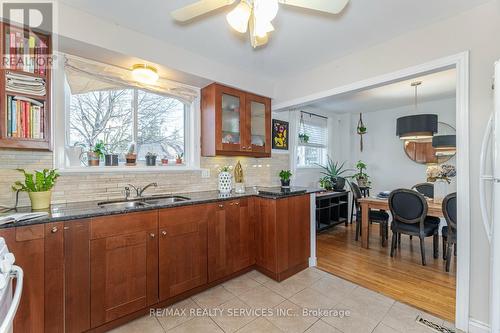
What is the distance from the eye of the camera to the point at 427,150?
434 centimetres

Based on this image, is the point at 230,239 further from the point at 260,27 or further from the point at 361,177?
the point at 361,177

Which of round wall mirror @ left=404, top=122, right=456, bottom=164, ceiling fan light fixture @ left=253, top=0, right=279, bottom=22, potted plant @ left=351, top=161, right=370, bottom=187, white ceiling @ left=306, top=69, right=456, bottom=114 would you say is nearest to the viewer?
ceiling fan light fixture @ left=253, top=0, right=279, bottom=22

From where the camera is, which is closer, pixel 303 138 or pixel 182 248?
pixel 182 248

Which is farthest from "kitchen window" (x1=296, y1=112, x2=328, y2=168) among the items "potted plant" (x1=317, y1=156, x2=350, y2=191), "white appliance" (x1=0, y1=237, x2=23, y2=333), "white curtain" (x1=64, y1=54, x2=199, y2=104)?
"white appliance" (x1=0, y1=237, x2=23, y2=333)

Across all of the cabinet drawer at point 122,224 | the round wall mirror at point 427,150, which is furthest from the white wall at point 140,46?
the round wall mirror at point 427,150

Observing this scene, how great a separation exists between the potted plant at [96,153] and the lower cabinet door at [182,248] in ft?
2.86

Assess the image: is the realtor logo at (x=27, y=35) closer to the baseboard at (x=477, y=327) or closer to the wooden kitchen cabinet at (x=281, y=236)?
the wooden kitchen cabinet at (x=281, y=236)

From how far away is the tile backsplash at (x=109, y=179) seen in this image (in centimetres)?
179

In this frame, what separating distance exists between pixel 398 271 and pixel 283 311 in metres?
1.61

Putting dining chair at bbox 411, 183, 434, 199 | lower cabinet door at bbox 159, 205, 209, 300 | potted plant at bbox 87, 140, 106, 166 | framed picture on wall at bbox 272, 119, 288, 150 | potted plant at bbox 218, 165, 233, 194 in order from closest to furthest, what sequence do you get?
lower cabinet door at bbox 159, 205, 209, 300 < potted plant at bbox 87, 140, 106, 166 < potted plant at bbox 218, 165, 233, 194 < framed picture on wall at bbox 272, 119, 288, 150 < dining chair at bbox 411, 183, 434, 199

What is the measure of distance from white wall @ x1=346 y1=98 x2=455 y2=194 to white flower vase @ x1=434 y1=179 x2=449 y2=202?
1.26 m

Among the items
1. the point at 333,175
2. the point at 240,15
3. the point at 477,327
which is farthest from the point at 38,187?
the point at 333,175

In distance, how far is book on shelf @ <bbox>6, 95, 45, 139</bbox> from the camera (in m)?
1.61

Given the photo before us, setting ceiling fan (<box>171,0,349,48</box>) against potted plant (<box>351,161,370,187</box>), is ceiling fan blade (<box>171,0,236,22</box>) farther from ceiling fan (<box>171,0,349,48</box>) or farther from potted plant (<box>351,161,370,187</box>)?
potted plant (<box>351,161,370,187</box>)
